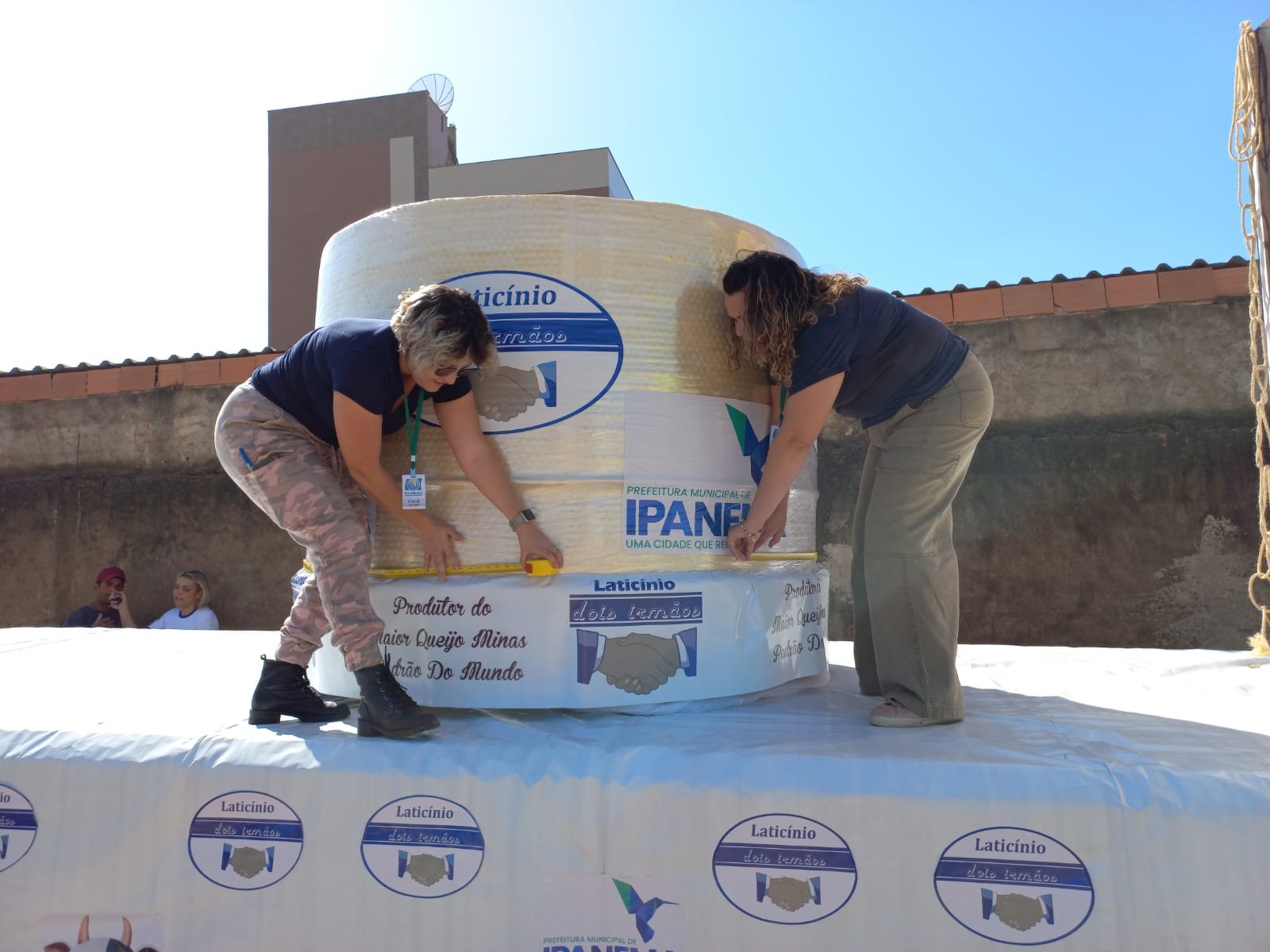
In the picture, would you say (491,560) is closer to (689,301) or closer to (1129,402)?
(689,301)

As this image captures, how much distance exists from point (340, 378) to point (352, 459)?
209 mm

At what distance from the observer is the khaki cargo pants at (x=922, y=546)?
2.33m

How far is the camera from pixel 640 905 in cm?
186

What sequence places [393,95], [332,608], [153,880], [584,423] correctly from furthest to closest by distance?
[393,95] → [584,423] → [332,608] → [153,880]

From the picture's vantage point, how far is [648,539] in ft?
8.00

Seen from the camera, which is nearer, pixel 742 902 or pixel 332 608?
pixel 742 902

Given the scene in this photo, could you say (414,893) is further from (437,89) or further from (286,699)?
(437,89)

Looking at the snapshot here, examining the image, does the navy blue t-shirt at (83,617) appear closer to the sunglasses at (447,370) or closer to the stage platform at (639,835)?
the stage platform at (639,835)

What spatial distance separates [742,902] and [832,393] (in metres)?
1.25

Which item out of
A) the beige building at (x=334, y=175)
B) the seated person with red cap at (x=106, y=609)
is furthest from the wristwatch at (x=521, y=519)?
the beige building at (x=334, y=175)

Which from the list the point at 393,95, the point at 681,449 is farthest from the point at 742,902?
the point at 393,95

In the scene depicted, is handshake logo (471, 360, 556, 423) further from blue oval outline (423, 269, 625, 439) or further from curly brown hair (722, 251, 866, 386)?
curly brown hair (722, 251, 866, 386)

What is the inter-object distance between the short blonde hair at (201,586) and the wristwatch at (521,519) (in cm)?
464

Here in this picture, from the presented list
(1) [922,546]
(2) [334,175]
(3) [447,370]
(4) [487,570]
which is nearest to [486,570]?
(4) [487,570]
